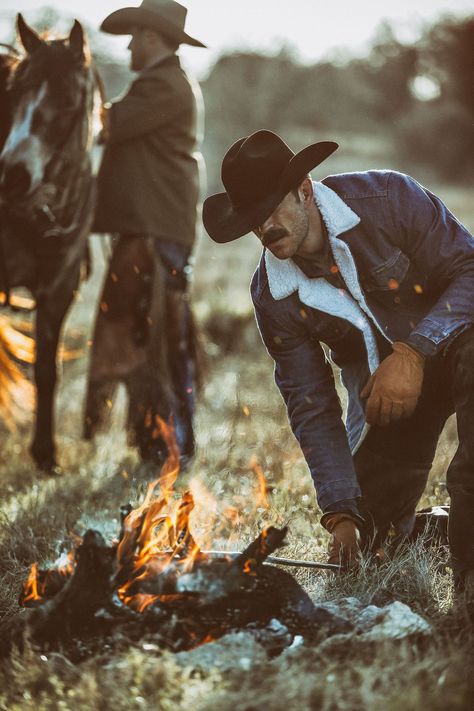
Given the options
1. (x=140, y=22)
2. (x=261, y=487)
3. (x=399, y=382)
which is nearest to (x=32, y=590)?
(x=261, y=487)

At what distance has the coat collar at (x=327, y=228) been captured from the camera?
323 centimetres

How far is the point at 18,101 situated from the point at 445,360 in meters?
3.09

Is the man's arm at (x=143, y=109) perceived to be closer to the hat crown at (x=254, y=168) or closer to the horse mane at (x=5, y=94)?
the horse mane at (x=5, y=94)

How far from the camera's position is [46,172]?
5109 mm

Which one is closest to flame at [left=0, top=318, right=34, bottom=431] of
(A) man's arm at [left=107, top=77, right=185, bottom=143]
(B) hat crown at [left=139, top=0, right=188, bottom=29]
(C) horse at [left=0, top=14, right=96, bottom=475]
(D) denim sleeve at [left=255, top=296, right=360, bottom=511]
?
(C) horse at [left=0, top=14, right=96, bottom=475]

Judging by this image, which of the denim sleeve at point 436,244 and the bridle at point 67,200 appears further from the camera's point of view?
the bridle at point 67,200

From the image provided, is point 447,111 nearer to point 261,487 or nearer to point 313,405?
point 261,487

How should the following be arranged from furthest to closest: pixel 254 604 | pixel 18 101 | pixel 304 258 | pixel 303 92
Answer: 1. pixel 303 92
2. pixel 18 101
3. pixel 304 258
4. pixel 254 604

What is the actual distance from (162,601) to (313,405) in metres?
0.96

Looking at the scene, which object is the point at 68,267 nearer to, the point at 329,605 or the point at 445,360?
the point at 445,360

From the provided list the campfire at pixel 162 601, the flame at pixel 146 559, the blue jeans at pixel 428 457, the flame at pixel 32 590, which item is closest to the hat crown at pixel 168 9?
the blue jeans at pixel 428 457

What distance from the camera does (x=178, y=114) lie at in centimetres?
534

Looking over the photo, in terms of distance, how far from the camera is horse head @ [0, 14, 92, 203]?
16.3 ft

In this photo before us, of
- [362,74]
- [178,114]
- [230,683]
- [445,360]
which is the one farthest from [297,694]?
[362,74]
